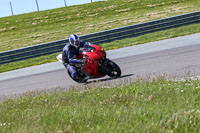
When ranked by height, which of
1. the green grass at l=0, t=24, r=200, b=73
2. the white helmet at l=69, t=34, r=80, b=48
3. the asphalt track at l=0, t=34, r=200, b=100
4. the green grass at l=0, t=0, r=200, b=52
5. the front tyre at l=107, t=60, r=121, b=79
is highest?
the white helmet at l=69, t=34, r=80, b=48

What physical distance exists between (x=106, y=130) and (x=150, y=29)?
1853cm

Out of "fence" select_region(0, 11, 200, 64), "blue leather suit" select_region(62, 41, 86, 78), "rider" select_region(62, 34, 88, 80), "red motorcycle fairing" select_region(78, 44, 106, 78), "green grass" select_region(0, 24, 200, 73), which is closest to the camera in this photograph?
"red motorcycle fairing" select_region(78, 44, 106, 78)

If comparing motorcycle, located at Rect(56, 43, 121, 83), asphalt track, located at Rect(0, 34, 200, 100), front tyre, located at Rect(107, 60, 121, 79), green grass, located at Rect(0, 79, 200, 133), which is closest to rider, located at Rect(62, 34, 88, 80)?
motorcycle, located at Rect(56, 43, 121, 83)

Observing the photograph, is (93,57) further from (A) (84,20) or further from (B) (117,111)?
(A) (84,20)

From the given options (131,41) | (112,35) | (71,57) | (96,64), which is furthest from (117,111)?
(112,35)

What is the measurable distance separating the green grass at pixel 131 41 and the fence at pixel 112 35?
472 mm

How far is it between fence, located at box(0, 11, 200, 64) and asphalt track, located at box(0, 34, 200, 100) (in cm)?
461

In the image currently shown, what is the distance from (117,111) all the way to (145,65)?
24.1ft

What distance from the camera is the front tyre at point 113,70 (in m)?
12.0

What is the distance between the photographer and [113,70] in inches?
479

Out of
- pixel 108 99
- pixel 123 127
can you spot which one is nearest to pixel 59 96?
pixel 108 99

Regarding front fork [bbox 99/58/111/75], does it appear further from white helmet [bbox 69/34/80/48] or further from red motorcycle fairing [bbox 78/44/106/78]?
white helmet [bbox 69/34/80/48]

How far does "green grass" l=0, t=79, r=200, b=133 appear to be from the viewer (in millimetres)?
5159

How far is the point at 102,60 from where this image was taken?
1200 cm
